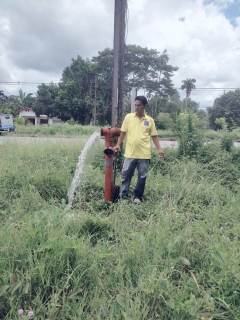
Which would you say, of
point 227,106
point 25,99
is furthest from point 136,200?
point 25,99

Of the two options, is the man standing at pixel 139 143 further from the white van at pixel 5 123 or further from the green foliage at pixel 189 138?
the white van at pixel 5 123

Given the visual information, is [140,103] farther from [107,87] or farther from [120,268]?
[107,87]

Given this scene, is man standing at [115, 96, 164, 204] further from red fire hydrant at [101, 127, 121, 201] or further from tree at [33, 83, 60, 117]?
tree at [33, 83, 60, 117]

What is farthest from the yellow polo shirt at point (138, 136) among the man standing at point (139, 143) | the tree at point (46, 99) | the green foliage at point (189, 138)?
the tree at point (46, 99)

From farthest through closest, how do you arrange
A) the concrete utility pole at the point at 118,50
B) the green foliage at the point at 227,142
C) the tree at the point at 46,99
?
the tree at the point at 46,99
the green foliage at the point at 227,142
the concrete utility pole at the point at 118,50

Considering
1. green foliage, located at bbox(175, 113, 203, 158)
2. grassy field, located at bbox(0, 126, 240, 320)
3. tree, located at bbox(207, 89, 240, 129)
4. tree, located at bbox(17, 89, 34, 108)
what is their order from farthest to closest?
tree, located at bbox(17, 89, 34, 108) < tree, located at bbox(207, 89, 240, 129) < green foliage, located at bbox(175, 113, 203, 158) < grassy field, located at bbox(0, 126, 240, 320)

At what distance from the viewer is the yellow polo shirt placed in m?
3.54

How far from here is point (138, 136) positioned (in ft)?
11.6

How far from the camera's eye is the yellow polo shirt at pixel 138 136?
354 centimetres

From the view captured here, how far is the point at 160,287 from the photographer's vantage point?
5.31 feet

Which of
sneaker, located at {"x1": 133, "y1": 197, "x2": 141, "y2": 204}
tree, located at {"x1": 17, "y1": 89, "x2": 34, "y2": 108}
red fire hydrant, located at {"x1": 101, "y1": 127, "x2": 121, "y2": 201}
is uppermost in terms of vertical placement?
tree, located at {"x1": 17, "y1": 89, "x2": 34, "y2": 108}

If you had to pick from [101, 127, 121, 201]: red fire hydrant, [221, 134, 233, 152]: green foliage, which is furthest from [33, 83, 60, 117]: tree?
[101, 127, 121, 201]: red fire hydrant

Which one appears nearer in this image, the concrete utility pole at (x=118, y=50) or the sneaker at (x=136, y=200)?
the sneaker at (x=136, y=200)

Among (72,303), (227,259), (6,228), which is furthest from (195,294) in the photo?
(6,228)
